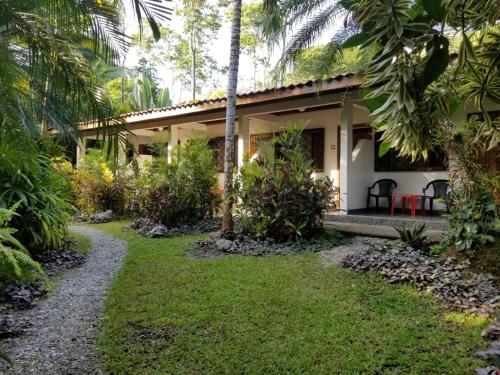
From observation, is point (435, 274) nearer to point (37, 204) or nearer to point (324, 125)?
point (37, 204)

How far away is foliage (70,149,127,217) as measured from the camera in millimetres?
11734

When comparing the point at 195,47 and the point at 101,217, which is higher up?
the point at 195,47

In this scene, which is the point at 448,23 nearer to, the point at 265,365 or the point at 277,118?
the point at 265,365

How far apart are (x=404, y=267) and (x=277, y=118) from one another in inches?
284

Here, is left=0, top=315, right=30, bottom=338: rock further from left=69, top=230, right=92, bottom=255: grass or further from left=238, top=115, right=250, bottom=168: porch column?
left=238, top=115, right=250, bottom=168: porch column

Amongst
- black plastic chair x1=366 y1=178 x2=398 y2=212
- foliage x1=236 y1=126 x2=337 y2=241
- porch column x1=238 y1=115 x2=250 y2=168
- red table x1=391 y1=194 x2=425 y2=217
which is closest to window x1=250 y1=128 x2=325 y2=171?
porch column x1=238 y1=115 x2=250 y2=168

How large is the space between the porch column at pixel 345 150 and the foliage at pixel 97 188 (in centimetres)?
718

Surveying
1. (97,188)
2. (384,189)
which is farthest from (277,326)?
(97,188)

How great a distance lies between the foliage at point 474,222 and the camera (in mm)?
4715

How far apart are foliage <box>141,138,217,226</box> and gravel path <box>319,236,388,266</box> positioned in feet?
13.6

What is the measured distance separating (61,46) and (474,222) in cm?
516

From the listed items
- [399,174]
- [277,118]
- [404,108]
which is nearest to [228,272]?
[404,108]

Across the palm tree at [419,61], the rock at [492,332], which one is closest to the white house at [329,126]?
the rock at [492,332]

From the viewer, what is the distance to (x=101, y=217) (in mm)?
10977
